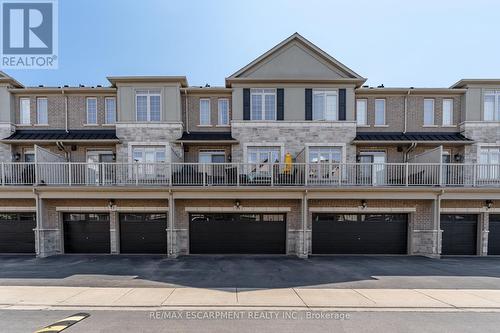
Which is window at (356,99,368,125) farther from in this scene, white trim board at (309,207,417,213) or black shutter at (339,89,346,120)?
white trim board at (309,207,417,213)

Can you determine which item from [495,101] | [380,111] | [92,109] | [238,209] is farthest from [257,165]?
[495,101]

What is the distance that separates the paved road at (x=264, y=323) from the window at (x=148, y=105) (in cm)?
986

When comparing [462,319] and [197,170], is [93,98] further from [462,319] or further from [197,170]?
[462,319]

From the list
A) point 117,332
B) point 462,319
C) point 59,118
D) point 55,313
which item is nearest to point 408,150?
point 462,319

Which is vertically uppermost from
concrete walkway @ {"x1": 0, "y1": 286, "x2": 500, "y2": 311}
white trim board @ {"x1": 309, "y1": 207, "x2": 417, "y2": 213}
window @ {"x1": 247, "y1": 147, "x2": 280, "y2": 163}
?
window @ {"x1": 247, "y1": 147, "x2": 280, "y2": 163}

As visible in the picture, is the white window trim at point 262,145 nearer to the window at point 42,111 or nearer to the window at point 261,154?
the window at point 261,154

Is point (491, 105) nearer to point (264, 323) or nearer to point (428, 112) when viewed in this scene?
point (428, 112)

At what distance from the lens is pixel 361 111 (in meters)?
14.2

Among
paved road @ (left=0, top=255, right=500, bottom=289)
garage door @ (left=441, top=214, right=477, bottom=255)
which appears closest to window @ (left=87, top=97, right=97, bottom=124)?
paved road @ (left=0, top=255, right=500, bottom=289)

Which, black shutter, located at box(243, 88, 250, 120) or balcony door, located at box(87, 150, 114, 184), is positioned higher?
black shutter, located at box(243, 88, 250, 120)

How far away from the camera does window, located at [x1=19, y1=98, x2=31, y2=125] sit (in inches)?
546

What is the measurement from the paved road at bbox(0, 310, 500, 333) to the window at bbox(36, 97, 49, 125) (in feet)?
38.7

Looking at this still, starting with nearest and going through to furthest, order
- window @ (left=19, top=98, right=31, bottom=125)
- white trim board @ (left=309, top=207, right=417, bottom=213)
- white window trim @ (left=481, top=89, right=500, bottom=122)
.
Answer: white trim board @ (left=309, top=207, right=417, bottom=213), white window trim @ (left=481, top=89, right=500, bottom=122), window @ (left=19, top=98, right=31, bottom=125)

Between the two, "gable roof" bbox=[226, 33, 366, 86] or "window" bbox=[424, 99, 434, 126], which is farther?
"window" bbox=[424, 99, 434, 126]
